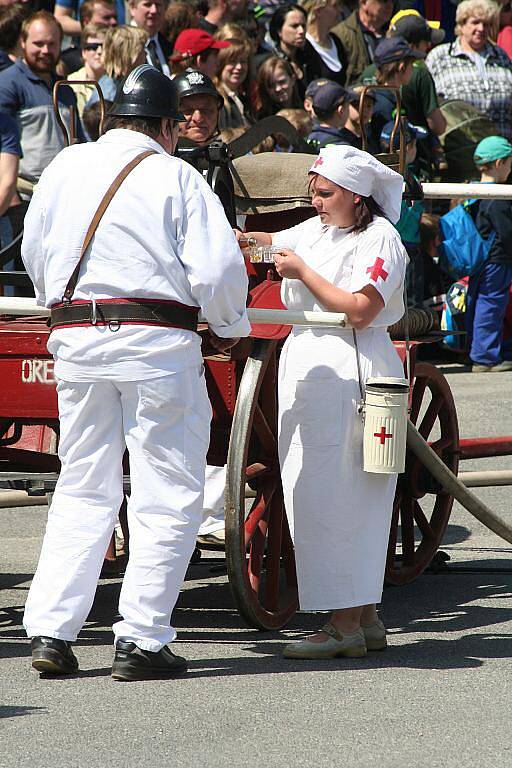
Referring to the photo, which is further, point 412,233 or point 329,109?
point 329,109

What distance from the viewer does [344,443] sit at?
188 inches

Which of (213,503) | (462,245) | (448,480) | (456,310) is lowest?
(456,310)

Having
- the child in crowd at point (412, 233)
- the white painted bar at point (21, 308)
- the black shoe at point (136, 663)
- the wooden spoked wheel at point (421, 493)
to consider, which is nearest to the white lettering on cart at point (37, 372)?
the white painted bar at point (21, 308)

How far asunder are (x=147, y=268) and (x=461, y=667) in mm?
1723

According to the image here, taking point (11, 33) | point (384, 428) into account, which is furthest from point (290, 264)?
point (11, 33)

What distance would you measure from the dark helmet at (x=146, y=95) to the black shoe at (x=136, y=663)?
5.69ft

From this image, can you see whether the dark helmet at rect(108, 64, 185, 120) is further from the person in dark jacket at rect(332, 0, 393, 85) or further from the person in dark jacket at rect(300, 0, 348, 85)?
the person in dark jacket at rect(332, 0, 393, 85)

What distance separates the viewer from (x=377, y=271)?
470 centimetres

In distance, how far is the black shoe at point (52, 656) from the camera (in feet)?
14.4

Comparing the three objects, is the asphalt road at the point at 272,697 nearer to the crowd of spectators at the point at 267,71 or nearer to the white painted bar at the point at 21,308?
the white painted bar at the point at 21,308

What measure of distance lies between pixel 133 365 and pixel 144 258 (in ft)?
1.12

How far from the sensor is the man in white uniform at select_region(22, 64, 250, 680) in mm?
4375

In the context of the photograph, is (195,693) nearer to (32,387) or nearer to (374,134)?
(32,387)

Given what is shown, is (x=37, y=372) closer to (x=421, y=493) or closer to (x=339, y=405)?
(x=339, y=405)
